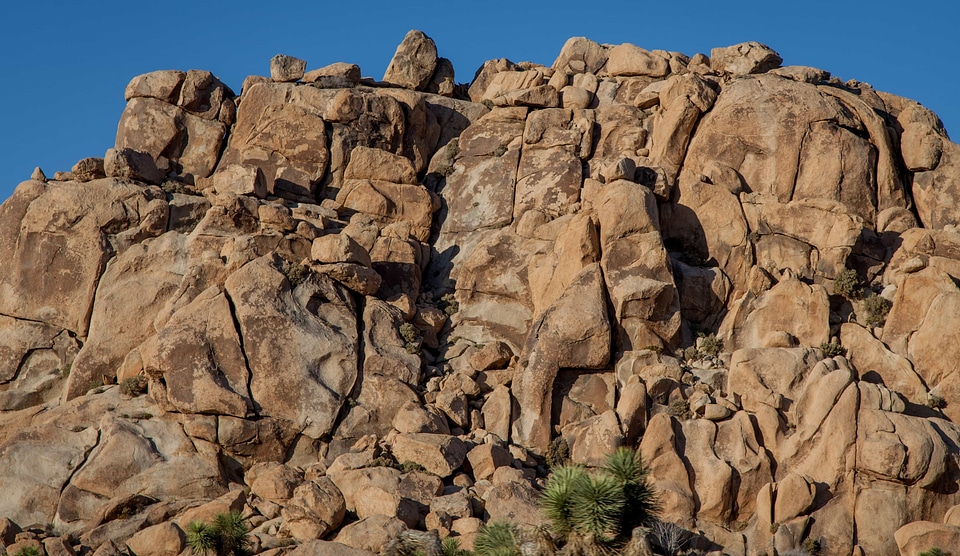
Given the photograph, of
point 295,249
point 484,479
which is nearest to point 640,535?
point 484,479

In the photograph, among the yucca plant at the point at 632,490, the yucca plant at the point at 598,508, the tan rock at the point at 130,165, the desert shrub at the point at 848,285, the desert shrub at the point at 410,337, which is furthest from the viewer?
the tan rock at the point at 130,165

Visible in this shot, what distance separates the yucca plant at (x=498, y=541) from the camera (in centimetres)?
2458

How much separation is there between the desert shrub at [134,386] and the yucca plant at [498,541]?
14.9 m

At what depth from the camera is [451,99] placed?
5138 centimetres

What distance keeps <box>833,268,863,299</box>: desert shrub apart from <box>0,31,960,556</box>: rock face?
0.10 metres

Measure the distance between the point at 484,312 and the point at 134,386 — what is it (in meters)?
12.5

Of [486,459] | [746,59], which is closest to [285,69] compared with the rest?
[746,59]

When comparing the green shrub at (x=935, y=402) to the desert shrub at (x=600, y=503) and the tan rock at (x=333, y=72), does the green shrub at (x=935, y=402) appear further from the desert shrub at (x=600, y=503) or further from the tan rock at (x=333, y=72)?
the tan rock at (x=333, y=72)

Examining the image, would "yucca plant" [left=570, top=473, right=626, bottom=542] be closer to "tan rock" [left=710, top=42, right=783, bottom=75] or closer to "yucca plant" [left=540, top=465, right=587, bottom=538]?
"yucca plant" [left=540, top=465, right=587, bottom=538]

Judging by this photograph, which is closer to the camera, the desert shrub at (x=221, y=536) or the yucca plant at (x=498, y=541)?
the yucca plant at (x=498, y=541)

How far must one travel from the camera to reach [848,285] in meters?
38.9

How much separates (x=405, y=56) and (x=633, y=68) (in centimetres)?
1058

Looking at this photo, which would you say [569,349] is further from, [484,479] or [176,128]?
[176,128]

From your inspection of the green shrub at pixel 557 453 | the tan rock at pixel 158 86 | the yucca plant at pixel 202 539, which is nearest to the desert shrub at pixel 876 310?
the green shrub at pixel 557 453
